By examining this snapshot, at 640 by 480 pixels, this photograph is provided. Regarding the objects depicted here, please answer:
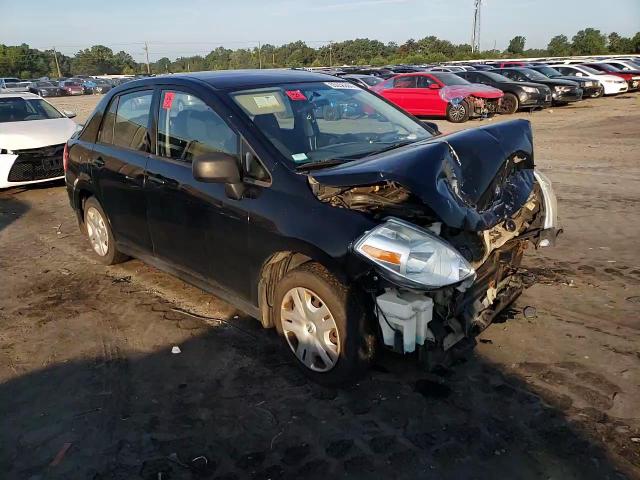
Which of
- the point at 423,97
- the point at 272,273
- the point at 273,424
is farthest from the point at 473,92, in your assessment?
the point at 273,424

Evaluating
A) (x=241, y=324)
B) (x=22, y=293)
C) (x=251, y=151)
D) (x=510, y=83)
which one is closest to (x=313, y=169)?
(x=251, y=151)

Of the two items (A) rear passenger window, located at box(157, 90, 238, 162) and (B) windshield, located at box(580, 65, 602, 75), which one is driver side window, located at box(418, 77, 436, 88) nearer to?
(B) windshield, located at box(580, 65, 602, 75)

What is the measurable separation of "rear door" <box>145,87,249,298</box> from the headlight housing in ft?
3.34

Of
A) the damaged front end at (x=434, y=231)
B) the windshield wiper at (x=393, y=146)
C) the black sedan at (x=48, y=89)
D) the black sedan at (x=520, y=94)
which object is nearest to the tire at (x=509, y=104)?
the black sedan at (x=520, y=94)

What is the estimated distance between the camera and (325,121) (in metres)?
4.10

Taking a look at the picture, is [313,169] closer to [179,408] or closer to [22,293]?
[179,408]

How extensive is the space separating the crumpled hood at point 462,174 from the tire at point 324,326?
0.60 m

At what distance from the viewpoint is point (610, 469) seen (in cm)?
255

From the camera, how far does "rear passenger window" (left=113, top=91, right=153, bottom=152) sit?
448 cm

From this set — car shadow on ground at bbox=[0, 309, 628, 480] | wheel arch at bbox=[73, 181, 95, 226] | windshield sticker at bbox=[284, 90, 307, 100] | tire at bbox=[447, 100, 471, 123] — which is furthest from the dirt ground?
tire at bbox=[447, 100, 471, 123]

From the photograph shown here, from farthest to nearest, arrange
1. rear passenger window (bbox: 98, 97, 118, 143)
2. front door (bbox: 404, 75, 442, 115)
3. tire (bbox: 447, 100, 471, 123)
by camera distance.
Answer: front door (bbox: 404, 75, 442, 115)
tire (bbox: 447, 100, 471, 123)
rear passenger window (bbox: 98, 97, 118, 143)

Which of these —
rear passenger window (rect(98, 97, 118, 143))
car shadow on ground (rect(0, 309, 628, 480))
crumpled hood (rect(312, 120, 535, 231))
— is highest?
rear passenger window (rect(98, 97, 118, 143))

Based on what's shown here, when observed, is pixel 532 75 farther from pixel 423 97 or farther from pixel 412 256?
pixel 412 256

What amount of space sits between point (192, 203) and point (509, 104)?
17.7m
